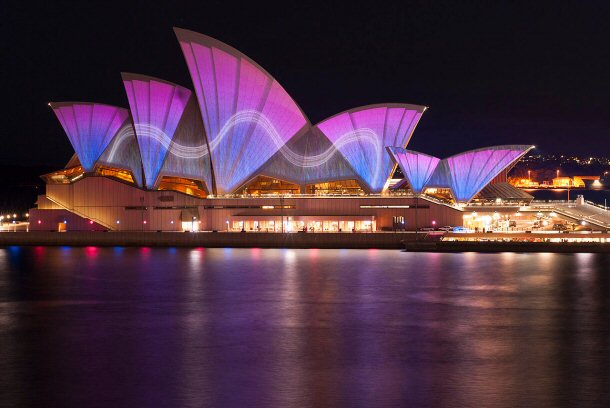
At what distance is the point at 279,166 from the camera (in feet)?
180

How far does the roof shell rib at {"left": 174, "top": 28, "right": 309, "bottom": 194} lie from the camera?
161 ft

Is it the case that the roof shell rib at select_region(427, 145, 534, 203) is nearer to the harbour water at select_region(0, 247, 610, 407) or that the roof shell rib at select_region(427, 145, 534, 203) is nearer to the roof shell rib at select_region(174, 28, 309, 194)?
the roof shell rib at select_region(174, 28, 309, 194)

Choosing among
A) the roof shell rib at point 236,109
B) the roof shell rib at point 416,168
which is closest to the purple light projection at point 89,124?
the roof shell rib at point 236,109

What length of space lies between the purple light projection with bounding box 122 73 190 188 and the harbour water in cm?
1396

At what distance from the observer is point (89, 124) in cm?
5412

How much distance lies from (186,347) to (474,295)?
13390mm

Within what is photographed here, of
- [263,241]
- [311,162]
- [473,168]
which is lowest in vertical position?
[263,241]

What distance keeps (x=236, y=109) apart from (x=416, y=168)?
532 inches

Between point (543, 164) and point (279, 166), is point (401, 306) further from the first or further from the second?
point (543, 164)

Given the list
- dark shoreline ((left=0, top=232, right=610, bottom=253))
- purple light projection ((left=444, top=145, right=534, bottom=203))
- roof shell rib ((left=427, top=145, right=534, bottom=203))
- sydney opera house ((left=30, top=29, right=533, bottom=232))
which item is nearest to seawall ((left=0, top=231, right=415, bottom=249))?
dark shoreline ((left=0, top=232, right=610, bottom=253))

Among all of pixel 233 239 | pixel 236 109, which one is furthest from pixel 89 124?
pixel 233 239

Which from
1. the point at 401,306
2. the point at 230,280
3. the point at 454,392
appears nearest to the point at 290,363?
the point at 454,392

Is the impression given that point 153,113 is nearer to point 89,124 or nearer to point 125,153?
point 125,153

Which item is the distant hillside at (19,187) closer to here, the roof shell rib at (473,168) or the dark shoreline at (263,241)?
the dark shoreline at (263,241)
